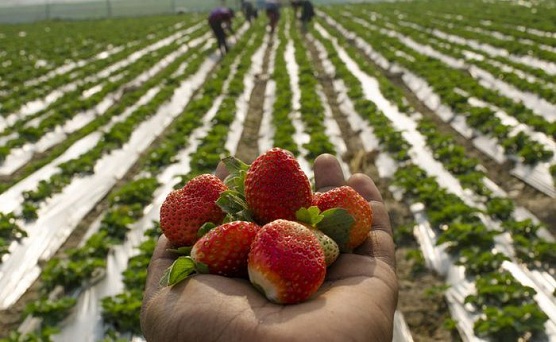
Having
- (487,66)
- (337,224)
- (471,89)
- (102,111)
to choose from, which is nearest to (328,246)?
(337,224)

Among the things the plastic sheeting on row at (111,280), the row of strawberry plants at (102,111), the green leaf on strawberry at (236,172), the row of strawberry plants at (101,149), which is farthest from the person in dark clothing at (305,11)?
the green leaf on strawberry at (236,172)

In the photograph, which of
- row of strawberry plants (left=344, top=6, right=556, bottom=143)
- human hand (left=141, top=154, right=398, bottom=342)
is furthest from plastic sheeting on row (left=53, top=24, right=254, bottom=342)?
row of strawberry plants (left=344, top=6, right=556, bottom=143)

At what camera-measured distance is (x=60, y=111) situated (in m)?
10.4

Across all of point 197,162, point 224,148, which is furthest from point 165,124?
point 197,162

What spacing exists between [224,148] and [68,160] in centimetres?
232

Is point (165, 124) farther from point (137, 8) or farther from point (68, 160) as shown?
point (137, 8)

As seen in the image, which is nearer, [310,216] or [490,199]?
[310,216]

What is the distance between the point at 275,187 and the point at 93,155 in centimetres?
612

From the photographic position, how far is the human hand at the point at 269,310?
1678 millimetres

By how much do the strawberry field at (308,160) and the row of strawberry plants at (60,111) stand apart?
0.05 meters

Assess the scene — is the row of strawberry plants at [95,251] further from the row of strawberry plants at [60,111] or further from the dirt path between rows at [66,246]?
the row of strawberry plants at [60,111]

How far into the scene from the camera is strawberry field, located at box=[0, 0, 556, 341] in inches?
164

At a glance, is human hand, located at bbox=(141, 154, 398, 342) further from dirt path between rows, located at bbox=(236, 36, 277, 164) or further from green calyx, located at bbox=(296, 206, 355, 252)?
dirt path between rows, located at bbox=(236, 36, 277, 164)

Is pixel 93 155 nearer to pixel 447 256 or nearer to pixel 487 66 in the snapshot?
pixel 447 256
